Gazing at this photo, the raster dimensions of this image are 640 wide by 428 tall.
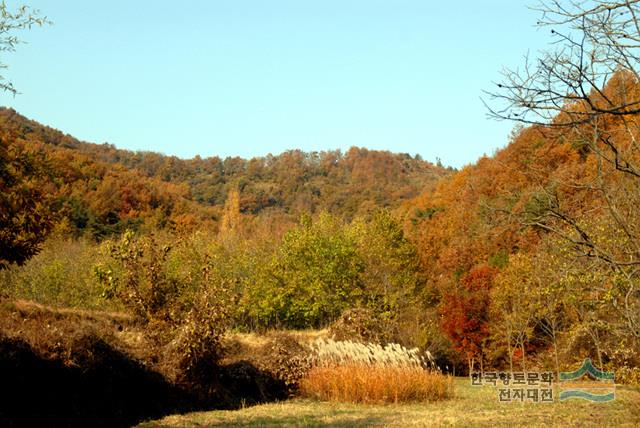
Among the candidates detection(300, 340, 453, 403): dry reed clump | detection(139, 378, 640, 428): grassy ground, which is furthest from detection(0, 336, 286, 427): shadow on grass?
detection(300, 340, 453, 403): dry reed clump

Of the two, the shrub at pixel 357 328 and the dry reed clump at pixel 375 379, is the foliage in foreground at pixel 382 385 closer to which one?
the dry reed clump at pixel 375 379

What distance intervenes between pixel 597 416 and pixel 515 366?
22946mm

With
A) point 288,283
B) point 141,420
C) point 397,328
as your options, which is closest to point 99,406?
point 141,420

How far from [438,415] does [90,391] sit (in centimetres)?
677

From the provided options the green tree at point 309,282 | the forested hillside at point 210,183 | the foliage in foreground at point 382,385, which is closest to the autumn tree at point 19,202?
the foliage in foreground at point 382,385

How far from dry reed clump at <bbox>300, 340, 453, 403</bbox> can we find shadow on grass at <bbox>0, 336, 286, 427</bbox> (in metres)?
2.14

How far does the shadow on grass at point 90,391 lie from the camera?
1064 cm

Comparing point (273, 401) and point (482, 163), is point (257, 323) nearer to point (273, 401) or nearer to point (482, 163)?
point (273, 401)

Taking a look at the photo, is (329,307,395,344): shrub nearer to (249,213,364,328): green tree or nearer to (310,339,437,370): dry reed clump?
(310,339,437,370): dry reed clump

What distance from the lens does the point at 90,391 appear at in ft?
40.4

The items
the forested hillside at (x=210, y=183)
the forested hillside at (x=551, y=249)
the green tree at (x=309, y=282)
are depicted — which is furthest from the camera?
the forested hillside at (x=210, y=183)

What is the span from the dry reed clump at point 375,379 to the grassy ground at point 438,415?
62 cm

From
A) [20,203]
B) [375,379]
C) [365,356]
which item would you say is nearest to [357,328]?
[365,356]

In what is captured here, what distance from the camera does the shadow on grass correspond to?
1064 cm
